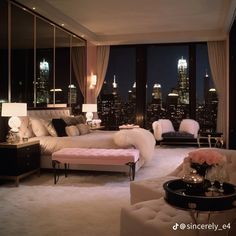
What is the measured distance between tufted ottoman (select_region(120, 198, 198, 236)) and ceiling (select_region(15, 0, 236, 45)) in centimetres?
493

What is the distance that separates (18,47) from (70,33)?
8.77 ft

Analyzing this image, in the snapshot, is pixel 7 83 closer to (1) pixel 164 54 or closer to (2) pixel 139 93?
(2) pixel 139 93

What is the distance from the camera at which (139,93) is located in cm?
1037

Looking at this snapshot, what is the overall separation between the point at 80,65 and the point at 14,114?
444 centimetres

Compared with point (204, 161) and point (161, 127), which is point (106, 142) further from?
point (161, 127)

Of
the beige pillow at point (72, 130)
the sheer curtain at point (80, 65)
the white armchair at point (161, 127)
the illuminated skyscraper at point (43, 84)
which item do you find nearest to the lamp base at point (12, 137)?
the beige pillow at point (72, 130)

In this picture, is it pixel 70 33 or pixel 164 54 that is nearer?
pixel 70 33

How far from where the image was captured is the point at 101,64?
407 inches

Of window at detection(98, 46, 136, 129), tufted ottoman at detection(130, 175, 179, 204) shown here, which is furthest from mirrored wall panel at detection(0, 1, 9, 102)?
window at detection(98, 46, 136, 129)

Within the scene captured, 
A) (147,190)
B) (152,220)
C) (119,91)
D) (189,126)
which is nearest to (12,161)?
(147,190)

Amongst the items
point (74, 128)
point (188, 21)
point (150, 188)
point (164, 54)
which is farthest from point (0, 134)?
point (164, 54)

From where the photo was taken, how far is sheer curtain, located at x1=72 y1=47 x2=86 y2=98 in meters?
8.88

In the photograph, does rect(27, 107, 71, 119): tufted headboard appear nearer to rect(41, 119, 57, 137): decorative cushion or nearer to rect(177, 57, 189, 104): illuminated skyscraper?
rect(41, 119, 57, 137): decorative cushion

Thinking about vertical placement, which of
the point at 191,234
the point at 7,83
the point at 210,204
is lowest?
the point at 191,234
